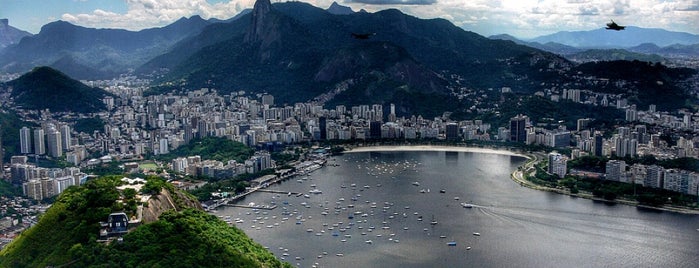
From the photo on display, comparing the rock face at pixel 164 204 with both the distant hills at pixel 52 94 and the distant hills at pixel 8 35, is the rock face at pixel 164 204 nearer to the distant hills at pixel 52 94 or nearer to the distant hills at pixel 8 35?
the distant hills at pixel 52 94

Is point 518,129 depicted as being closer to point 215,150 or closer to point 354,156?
point 354,156

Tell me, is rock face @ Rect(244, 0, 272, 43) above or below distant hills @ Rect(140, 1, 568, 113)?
above

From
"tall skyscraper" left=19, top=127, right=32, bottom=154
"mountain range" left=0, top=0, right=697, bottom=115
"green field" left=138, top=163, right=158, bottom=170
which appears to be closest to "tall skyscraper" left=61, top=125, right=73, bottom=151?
"tall skyscraper" left=19, top=127, right=32, bottom=154

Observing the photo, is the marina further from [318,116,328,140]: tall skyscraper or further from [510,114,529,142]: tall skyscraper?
[318,116,328,140]: tall skyscraper

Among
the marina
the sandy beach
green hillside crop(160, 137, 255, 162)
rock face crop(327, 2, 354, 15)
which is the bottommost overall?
the marina

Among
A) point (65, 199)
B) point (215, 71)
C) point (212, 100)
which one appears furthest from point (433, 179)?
point (215, 71)

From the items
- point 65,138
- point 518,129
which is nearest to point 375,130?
point 518,129

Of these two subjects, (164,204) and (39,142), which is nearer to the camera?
(164,204)
